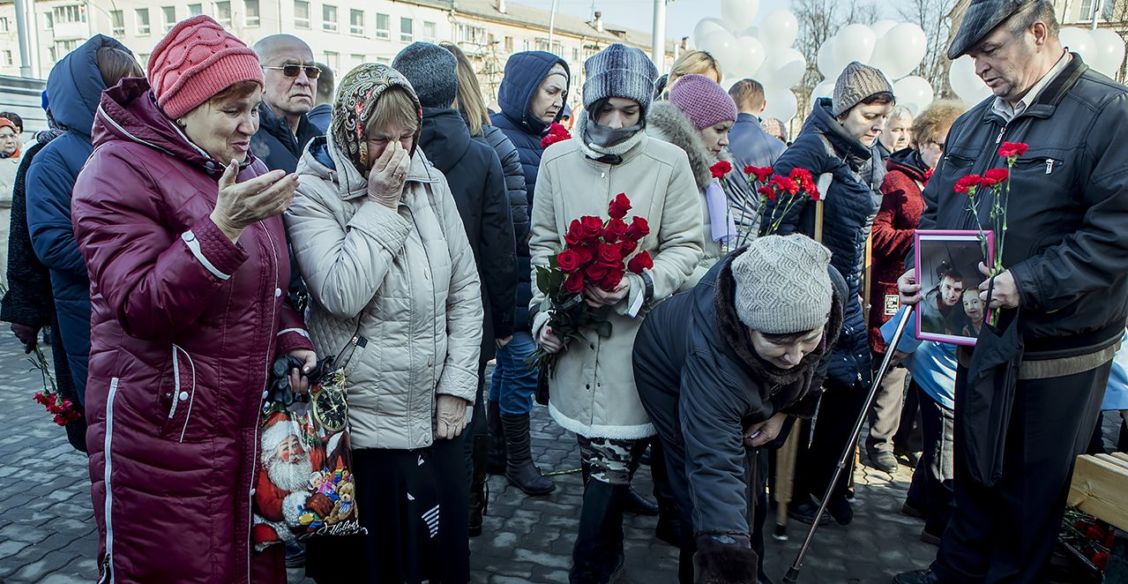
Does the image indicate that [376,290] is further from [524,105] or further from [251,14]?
[251,14]

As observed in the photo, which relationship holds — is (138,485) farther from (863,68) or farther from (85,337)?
(863,68)

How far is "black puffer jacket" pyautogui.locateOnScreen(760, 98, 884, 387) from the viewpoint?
3.46 metres

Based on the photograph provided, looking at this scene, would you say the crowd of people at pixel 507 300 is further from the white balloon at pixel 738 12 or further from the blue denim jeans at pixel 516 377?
the white balloon at pixel 738 12

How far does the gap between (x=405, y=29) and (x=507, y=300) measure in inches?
2168

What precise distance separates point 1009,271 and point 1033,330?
0.83ft

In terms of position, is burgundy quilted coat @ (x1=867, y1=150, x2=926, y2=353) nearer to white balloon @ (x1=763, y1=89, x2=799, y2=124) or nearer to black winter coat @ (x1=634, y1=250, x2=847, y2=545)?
black winter coat @ (x1=634, y1=250, x2=847, y2=545)

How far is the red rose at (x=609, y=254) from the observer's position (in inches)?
100

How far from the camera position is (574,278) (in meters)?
2.60

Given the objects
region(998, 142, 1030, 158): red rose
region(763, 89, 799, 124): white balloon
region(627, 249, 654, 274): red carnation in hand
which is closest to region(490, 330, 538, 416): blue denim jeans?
region(627, 249, 654, 274): red carnation in hand

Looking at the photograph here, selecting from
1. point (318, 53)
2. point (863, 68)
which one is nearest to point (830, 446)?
point (863, 68)

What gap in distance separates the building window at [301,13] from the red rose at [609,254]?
167ft

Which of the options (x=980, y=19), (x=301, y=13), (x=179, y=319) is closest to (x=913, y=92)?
(x=980, y=19)

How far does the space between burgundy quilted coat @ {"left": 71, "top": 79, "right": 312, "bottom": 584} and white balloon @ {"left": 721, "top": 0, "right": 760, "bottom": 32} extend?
10.2 meters

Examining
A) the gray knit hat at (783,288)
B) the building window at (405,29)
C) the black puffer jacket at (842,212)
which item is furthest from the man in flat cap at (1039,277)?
the building window at (405,29)
